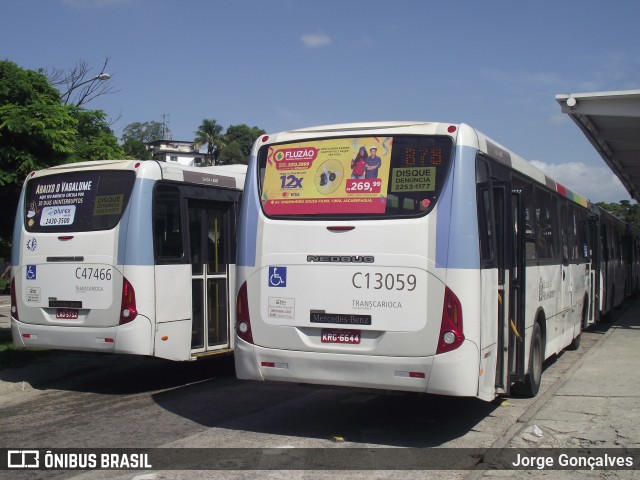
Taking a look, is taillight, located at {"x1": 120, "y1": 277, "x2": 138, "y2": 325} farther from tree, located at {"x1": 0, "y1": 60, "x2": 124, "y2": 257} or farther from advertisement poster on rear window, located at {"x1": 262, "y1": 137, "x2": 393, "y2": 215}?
tree, located at {"x1": 0, "y1": 60, "x2": 124, "y2": 257}

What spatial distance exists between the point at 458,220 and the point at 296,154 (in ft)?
6.35

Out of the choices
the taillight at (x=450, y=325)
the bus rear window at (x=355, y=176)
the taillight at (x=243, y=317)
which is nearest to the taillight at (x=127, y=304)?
the taillight at (x=243, y=317)

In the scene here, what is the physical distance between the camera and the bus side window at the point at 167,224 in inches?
385

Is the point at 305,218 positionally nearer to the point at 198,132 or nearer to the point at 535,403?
the point at 535,403

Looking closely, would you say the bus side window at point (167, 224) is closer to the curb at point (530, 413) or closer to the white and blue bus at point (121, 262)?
the white and blue bus at point (121, 262)

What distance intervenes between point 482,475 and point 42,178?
25.1ft

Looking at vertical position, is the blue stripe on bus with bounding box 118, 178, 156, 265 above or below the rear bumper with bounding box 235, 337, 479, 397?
above

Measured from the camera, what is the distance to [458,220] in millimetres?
6641

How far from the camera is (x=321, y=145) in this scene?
745cm

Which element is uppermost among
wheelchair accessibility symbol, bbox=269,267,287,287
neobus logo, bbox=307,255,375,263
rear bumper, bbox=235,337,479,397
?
neobus logo, bbox=307,255,375,263

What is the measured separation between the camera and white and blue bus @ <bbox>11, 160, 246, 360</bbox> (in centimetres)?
948

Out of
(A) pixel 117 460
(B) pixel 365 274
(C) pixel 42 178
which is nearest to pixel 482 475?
(B) pixel 365 274

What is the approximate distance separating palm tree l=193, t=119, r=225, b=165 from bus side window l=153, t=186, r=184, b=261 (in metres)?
74.1

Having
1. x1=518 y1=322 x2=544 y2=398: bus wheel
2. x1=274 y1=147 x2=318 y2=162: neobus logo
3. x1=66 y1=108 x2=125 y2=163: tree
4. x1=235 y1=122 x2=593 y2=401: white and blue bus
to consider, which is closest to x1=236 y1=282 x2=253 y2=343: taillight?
x1=235 y1=122 x2=593 y2=401: white and blue bus
